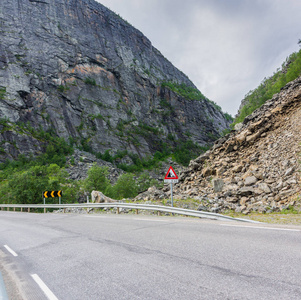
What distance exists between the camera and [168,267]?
3.86 m

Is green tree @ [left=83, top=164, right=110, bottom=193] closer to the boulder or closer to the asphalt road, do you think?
the boulder

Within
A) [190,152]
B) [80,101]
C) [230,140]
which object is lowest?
[230,140]

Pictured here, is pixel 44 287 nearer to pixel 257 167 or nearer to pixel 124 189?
pixel 257 167

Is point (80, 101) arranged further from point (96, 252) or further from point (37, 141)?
point (96, 252)

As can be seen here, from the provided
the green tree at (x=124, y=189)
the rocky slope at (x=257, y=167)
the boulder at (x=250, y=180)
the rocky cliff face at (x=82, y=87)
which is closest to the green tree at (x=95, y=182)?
the green tree at (x=124, y=189)

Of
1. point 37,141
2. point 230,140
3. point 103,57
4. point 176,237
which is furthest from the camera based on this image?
point 103,57

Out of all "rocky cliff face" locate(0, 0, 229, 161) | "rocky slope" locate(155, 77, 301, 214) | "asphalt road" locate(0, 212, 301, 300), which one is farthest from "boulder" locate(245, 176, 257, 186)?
"rocky cliff face" locate(0, 0, 229, 161)

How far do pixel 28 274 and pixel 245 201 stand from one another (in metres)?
12.3

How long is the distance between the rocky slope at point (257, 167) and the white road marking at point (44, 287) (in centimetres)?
982

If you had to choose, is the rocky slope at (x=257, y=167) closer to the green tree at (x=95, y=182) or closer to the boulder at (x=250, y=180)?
the boulder at (x=250, y=180)

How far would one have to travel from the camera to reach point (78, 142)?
93.8 meters

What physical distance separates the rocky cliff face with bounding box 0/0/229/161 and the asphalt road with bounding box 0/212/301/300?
82.2 metres

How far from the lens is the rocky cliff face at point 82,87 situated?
287 feet

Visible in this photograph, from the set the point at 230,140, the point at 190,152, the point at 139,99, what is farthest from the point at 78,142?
the point at 230,140
